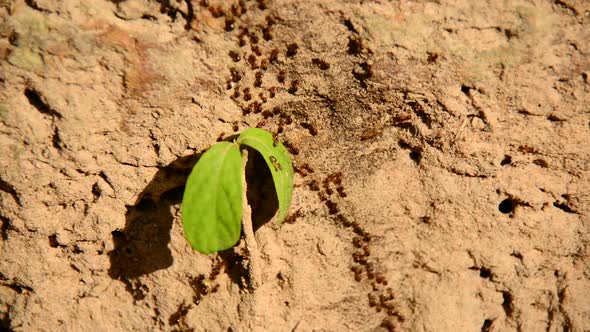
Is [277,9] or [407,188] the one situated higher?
[277,9]

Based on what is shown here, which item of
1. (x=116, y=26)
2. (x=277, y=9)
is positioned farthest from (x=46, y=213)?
(x=277, y=9)

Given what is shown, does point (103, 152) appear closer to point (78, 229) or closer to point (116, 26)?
point (78, 229)

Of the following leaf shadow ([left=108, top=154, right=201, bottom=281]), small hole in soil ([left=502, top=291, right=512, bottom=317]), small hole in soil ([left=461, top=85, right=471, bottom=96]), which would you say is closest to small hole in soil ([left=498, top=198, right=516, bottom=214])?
small hole in soil ([left=502, top=291, right=512, bottom=317])

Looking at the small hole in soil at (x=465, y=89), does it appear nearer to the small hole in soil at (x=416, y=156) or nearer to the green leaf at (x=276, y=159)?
the small hole in soil at (x=416, y=156)

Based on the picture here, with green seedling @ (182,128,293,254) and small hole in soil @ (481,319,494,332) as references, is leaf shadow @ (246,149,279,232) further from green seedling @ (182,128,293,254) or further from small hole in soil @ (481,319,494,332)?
small hole in soil @ (481,319,494,332)

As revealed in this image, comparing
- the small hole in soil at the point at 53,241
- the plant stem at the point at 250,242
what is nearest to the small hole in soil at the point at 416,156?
the plant stem at the point at 250,242

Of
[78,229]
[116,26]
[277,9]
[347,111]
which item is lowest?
[78,229]
